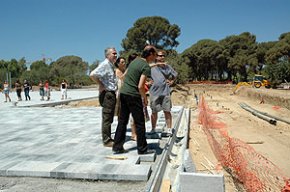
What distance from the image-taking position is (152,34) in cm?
4375

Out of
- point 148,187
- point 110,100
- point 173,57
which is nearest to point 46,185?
point 148,187

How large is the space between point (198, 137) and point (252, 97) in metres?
19.8

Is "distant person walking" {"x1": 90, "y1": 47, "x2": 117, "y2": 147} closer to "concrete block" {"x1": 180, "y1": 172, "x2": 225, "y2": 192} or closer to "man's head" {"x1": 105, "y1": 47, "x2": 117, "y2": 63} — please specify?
"man's head" {"x1": 105, "y1": 47, "x2": 117, "y2": 63}

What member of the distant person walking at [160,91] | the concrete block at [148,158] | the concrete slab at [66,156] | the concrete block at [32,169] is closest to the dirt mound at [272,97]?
the distant person walking at [160,91]

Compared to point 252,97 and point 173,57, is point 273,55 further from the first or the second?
point 252,97

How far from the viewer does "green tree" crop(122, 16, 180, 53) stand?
143 feet

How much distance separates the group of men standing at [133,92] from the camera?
3.92m

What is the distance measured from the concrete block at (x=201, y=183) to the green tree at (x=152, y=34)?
41058mm

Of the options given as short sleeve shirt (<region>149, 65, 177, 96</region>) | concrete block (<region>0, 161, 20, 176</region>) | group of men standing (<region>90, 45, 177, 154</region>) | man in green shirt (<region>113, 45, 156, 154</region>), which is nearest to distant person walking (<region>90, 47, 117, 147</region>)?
group of men standing (<region>90, 45, 177, 154</region>)

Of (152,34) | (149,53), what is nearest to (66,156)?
(149,53)

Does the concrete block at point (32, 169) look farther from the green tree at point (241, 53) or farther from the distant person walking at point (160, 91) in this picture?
the green tree at point (241, 53)

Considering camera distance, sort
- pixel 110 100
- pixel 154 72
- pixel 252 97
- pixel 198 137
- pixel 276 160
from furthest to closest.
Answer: pixel 252 97 < pixel 198 137 < pixel 276 160 < pixel 154 72 < pixel 110 100

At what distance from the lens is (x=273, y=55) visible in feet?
129

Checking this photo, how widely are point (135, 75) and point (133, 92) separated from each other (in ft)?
0.79
